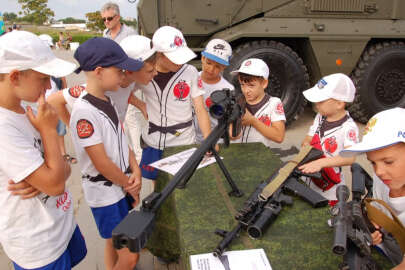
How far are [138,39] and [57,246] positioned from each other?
1.41 metres

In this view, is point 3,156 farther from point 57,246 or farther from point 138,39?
point 138,39

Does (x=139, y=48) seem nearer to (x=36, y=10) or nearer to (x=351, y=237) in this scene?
(x=351, y=237)

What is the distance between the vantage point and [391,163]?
1192 mm

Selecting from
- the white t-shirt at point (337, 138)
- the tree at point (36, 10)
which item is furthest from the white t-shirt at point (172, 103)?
the tree at point (36, 10)

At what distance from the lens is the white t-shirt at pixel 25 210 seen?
129 centimetres

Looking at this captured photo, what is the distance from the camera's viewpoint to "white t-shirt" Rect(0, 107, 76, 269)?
1.29 metres

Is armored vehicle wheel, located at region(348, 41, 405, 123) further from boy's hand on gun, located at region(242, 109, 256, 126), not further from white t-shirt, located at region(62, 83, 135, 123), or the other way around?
white t-shirt, located at region(62, 83, 135, 123)

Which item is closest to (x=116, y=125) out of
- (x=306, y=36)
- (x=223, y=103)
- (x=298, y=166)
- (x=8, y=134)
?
(x=8, y=134)

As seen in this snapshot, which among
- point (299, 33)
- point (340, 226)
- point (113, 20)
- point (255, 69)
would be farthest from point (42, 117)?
point (299, 33)

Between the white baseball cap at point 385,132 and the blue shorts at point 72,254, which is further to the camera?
the blue shorts at point 72,254

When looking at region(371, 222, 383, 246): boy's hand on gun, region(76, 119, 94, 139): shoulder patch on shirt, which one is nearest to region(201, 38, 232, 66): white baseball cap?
region(76, 119, 94, 139): shoulder patch on shirt

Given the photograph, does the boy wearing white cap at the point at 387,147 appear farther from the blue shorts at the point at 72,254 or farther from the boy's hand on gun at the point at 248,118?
the blue shorts at the point at 72,254

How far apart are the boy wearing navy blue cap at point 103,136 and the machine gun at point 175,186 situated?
2.21 ft

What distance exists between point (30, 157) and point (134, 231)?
685mm
